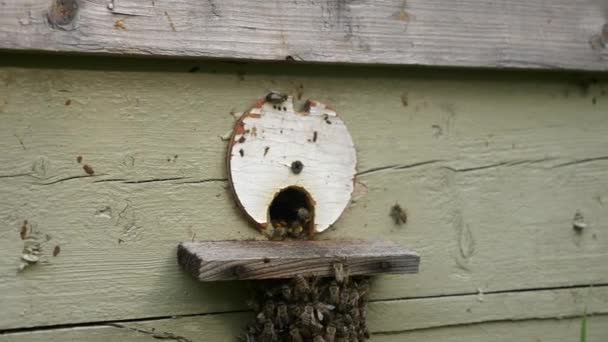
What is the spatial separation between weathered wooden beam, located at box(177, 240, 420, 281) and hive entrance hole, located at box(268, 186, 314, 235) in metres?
0.06

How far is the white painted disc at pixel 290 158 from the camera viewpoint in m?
1.74

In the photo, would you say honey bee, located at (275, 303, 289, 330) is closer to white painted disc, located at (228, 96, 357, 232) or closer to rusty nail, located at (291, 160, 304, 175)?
white painted disc, located at (228, 96, 357, 232)

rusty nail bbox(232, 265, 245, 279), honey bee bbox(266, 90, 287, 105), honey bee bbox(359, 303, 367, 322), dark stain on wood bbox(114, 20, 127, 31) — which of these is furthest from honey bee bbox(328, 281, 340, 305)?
dark stain on wood bbox(114, 20, 127, 31)

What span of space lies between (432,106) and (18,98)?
2.98 ft

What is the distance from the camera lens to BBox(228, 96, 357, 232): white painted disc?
1744 millimetres

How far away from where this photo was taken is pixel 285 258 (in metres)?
1.63

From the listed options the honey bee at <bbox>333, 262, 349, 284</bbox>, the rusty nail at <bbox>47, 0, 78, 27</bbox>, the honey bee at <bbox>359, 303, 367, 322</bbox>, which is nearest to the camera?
the rusty nail at <bbox>47, 0, 78, 27</bbox>

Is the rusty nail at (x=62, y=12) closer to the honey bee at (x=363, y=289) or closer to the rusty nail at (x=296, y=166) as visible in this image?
the rusty nail at (x=296, y=166)

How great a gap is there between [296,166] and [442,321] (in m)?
0.55

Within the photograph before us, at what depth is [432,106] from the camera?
6.35ft

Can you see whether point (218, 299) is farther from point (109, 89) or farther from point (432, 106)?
point (432, 106)

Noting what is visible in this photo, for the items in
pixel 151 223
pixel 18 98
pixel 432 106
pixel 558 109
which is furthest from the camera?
pixel 558 109

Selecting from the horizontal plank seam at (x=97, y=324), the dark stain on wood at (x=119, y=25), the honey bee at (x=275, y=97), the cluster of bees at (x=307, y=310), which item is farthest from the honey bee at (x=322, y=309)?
the dark stain on wood at (x=119, y=25)

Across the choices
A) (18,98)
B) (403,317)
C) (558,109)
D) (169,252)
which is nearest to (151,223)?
(169,252)
